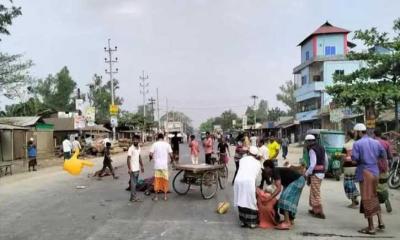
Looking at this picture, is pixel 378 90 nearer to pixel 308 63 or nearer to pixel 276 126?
pixel 308 63

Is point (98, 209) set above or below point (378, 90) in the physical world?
below

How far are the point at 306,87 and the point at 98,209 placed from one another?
182 ft

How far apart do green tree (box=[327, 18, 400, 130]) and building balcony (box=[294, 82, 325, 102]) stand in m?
38.5

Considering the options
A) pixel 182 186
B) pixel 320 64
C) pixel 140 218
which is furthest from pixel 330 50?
pixel 140 218

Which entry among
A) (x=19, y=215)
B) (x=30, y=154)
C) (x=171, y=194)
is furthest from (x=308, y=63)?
(x=19, y=215)

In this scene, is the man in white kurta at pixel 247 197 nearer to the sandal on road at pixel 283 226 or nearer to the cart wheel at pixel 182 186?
the sandal on road at pixel 283 226

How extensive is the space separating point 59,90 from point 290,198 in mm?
89628

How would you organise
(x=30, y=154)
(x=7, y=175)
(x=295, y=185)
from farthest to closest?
1. (x=30, y=154)
2. (x=7, y=175)
3. (x=295, y=185)

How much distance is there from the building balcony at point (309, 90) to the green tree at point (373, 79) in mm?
38529

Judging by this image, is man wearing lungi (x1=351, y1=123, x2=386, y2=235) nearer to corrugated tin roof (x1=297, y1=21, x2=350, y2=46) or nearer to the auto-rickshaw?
the auto-rickshaw

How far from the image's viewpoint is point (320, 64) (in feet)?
204

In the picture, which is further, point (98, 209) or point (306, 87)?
point (306, 87)

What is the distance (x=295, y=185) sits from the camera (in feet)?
33.2

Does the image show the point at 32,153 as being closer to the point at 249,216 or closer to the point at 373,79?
the point at 373,79
